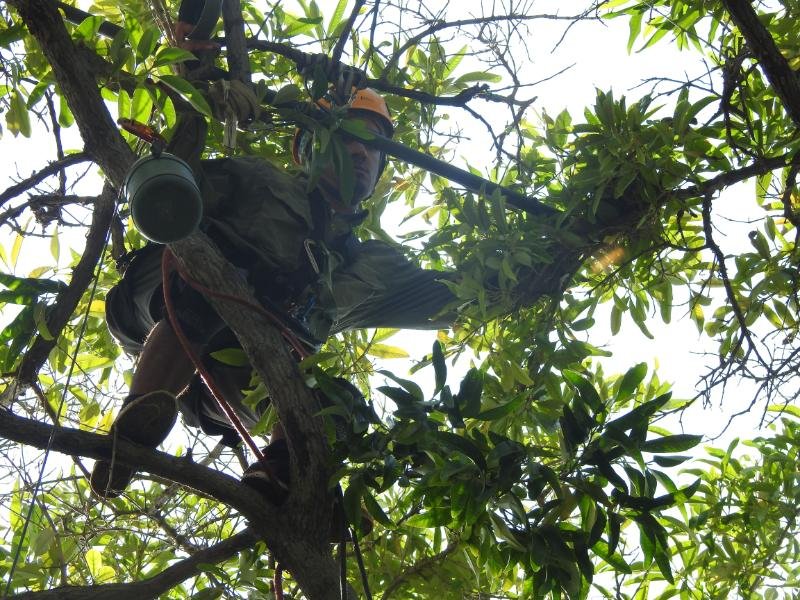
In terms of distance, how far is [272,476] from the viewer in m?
1.65

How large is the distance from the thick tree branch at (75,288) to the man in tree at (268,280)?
113 millimetres

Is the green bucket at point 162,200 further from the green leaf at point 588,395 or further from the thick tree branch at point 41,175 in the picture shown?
the green leaf at point 588,395

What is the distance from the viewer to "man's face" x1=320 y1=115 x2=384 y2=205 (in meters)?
2.37

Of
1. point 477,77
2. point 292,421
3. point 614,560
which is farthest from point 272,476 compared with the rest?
point 477,77

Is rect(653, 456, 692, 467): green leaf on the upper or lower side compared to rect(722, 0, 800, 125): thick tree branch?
lower

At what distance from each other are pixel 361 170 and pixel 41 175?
82 cm

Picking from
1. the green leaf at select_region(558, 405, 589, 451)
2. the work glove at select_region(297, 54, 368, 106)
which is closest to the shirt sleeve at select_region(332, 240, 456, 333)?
the work glove at select_region(297, 54, 368, 106)

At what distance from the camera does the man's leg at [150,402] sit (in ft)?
5.53

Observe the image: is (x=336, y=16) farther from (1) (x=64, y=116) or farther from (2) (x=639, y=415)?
(2) (x=639, y=415)

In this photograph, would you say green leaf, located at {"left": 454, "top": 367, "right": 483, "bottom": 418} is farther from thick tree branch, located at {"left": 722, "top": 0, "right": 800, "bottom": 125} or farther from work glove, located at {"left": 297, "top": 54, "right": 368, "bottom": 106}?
work glove, located at {"left": 297, "top": 54, "right": 368, "bottom": 106}

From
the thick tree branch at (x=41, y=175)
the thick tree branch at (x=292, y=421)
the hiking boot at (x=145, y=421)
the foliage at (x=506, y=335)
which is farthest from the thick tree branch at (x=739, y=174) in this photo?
the thick tree branch at (x=41, y=175)

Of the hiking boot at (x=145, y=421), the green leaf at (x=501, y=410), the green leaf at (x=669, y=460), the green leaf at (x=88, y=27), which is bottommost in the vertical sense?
→ the green leaf at (x=669, y=460)

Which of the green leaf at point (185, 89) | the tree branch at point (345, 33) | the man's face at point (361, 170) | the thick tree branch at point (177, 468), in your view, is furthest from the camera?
the man's face at point (361, 170)

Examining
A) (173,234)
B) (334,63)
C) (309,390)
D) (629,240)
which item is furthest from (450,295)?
(173,234)
